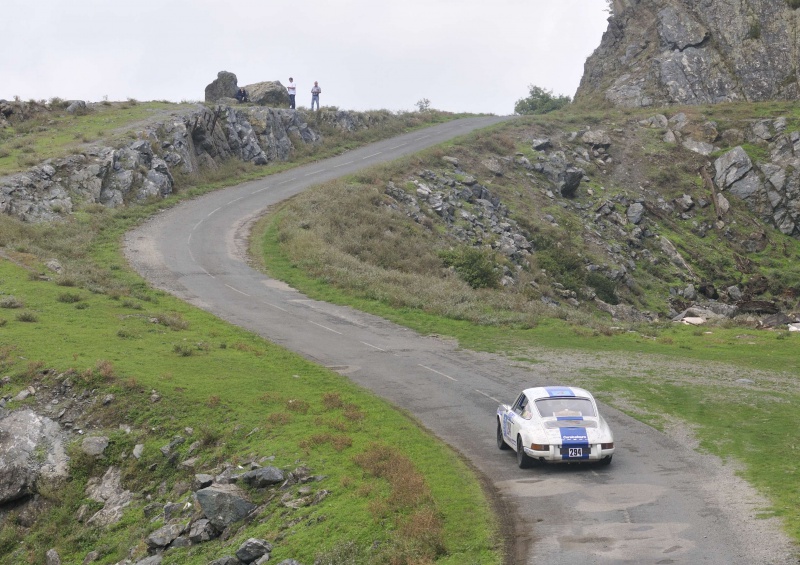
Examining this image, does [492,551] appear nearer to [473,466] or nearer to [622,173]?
[473,466]

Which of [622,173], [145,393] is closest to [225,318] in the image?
[145,393]

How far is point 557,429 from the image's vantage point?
17891mm

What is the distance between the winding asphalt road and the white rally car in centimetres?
43

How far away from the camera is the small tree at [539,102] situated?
107 m

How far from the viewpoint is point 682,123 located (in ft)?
235

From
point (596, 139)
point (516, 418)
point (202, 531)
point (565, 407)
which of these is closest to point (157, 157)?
point (596, 139)

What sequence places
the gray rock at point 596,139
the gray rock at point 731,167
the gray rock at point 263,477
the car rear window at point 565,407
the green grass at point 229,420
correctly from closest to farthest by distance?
the green grass at point 229,420
the gray rock at point 263,477
the car rear window at point 565,407
the gray rock at point 731,167
the gray rock at point 596,139

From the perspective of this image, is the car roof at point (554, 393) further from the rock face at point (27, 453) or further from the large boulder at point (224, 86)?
the large boulder at point (224, 86)

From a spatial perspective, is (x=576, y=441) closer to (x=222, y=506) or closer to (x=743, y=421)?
(x=743, y=421)

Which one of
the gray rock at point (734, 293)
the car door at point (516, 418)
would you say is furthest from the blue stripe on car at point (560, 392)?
the gray rock at point (734, 293)

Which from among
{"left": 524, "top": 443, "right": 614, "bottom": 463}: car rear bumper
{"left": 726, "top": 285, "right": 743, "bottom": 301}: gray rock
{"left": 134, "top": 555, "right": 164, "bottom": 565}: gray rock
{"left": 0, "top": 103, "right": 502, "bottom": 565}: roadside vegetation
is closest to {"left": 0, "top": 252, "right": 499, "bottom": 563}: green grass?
{"left": 0, "top": 103, "right": 502, "bottom": 565}: roadside vegetation

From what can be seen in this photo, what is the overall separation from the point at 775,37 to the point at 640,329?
51.4 meters

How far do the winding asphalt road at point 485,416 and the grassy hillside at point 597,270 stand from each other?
133 centimetres

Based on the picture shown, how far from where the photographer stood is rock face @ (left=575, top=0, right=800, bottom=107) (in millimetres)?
74125
